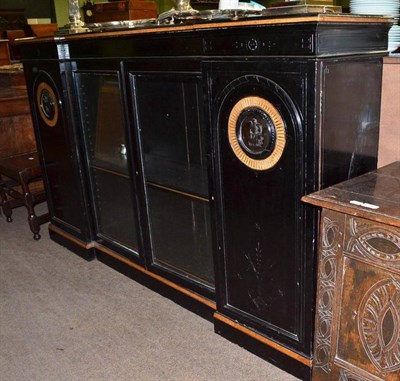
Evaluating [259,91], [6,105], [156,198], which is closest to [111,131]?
[156,198]

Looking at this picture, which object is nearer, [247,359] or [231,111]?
[231,111]

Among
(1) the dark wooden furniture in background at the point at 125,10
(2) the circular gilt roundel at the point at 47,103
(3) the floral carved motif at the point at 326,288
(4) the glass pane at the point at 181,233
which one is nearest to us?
(3) the floral carved motif at the point at 326,288

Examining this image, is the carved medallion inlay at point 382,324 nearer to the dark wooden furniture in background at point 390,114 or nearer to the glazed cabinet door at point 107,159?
the dark wooden furniture in background at point 390,114

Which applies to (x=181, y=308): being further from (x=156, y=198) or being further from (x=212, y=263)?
(x=156, y=198)

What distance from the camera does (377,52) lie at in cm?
162

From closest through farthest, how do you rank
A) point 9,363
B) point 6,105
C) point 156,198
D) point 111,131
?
point 9,363 → point 156,198 → point 111,131 → point 6,105

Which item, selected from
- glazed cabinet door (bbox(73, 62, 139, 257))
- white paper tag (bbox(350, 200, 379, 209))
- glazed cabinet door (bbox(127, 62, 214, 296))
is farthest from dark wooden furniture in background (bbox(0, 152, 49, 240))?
white paper tag (bbox(350, 200, 379, 209))

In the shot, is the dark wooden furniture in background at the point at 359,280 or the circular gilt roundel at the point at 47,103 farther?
the circular gilt roundel at the point at 47,103

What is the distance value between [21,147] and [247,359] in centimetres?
275

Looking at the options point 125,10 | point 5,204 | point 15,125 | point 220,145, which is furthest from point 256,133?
point 125,10

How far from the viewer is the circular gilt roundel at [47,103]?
2637 mm

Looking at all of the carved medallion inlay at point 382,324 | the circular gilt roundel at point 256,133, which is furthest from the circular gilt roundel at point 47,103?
the carved medallion inlay at point 382,324

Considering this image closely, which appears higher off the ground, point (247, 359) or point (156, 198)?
point (156, 198)

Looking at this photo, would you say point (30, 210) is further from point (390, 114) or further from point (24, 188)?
point (390, 114)
